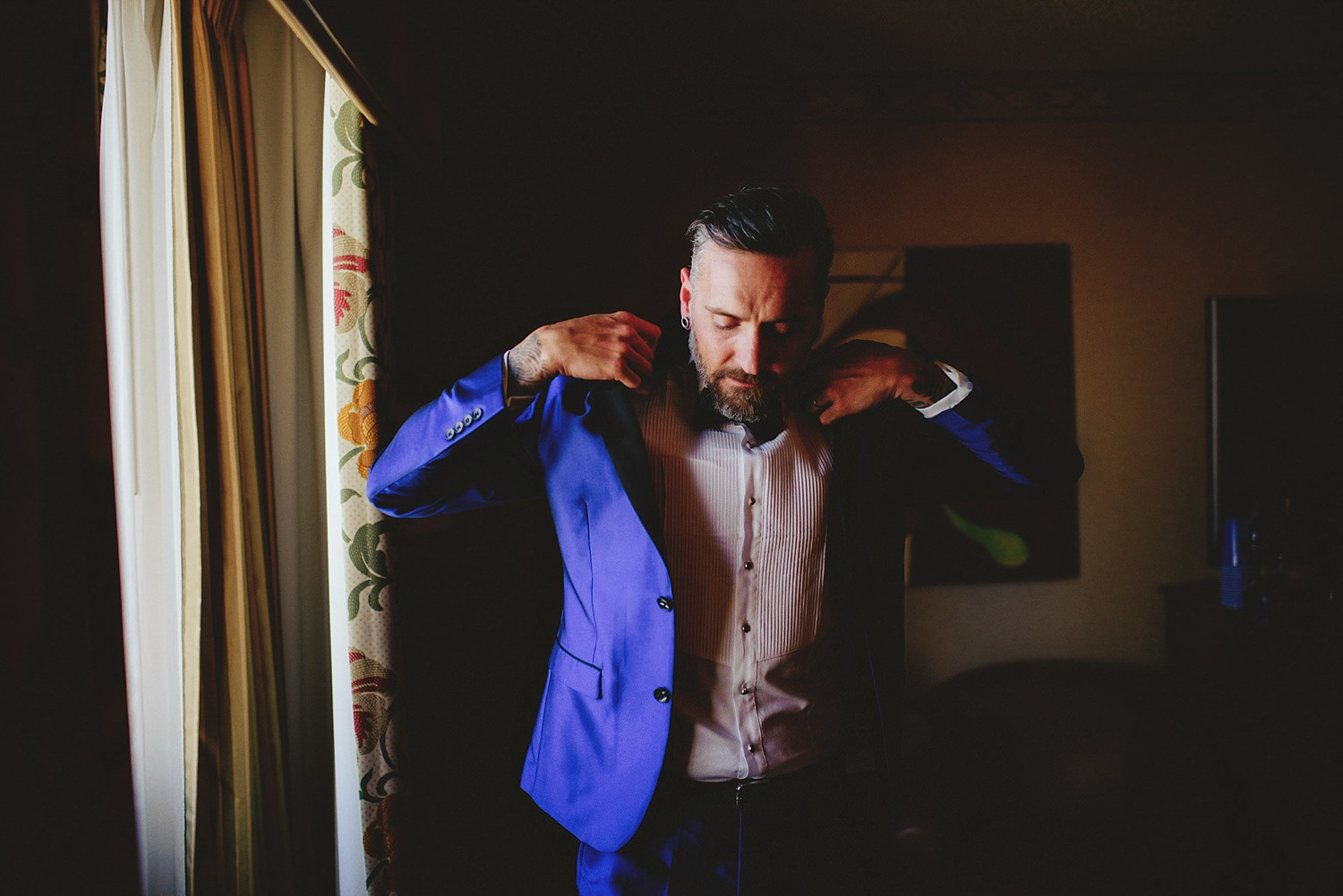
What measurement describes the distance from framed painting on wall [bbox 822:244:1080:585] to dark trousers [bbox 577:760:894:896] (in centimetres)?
142

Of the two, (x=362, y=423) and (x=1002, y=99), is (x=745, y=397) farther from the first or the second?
(x=1002, y=99)

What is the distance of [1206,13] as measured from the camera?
213cm

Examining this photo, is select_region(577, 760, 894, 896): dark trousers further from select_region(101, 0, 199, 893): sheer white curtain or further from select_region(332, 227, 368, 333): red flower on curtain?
select_region(332, 227, 368, 333): red flower on curtain

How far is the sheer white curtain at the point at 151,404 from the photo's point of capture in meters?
1.09

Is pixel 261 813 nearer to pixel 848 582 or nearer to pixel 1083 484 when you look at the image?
pixel 848 582

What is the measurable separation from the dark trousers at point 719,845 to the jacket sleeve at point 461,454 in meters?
0.60

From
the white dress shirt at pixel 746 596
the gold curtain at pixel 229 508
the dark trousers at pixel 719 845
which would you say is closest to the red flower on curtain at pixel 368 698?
the gold curtain at pixel 229 508

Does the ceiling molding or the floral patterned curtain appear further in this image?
the ceiling molding

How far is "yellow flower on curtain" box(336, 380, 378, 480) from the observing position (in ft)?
4.48

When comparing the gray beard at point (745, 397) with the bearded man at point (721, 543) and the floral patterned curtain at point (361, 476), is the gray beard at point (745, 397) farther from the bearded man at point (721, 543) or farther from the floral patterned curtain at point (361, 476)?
the floral patterned curtain at point (361, 476)

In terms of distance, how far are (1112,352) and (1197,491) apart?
2.08 ft

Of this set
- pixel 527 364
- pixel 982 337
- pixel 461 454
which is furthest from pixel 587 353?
pixel 982 337

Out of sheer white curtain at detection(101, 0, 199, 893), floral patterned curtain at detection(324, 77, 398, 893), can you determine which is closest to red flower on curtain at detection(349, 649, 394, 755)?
floral patterned curtain at detection(324, 77, 398, 893)

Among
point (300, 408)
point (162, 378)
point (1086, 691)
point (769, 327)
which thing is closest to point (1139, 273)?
point (1086, 691)
